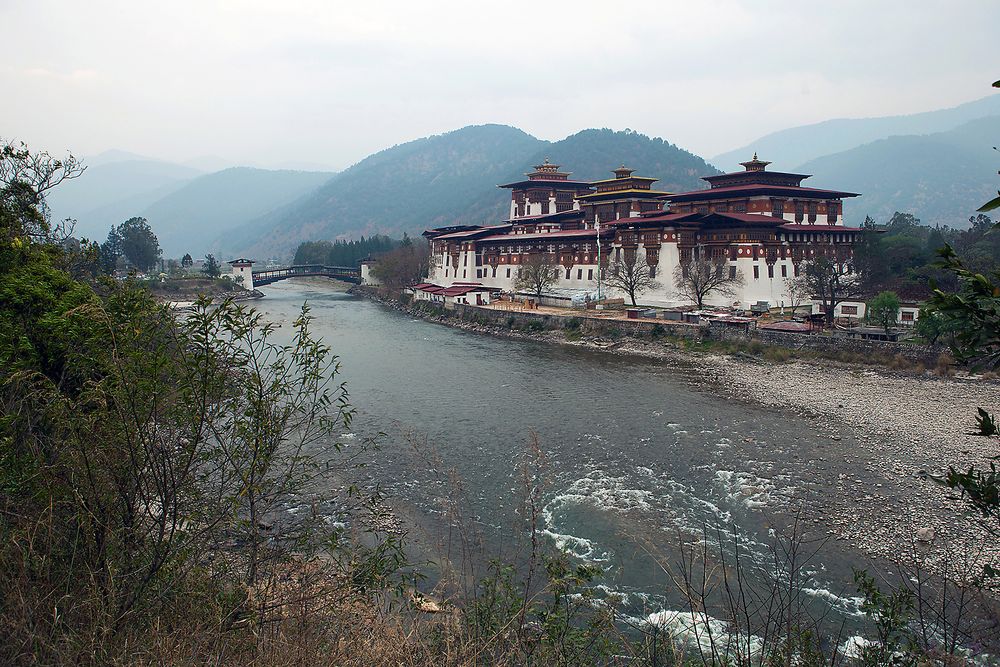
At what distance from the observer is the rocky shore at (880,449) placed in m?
11.5

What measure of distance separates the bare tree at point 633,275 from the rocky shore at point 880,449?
11.0 metres

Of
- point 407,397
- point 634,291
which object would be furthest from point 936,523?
point 634,291

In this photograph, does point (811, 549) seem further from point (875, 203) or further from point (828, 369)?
point (875, 203)

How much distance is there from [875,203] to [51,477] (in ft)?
693

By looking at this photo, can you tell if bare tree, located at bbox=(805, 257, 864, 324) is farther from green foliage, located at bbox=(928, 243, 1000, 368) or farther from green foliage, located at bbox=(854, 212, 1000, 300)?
green foliage, located at bbox=(928, 243, 1000, 368)

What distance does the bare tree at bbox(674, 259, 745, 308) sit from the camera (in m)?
36.6

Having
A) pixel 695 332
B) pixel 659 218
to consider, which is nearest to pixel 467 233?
pixel 659 218

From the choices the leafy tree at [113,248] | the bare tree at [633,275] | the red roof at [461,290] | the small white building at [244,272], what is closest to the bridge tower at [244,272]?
the small white building at [244,272]

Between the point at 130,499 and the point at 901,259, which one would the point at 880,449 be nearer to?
the point at 130,499

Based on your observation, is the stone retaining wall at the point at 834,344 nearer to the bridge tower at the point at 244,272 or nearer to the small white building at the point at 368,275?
the small white building at the point at 368,275

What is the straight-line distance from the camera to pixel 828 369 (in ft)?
83.1

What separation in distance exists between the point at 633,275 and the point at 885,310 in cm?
1590

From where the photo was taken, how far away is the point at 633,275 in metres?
40.5

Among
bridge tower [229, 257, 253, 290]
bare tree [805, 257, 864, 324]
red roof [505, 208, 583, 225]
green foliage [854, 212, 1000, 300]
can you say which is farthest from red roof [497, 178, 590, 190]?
bare tree [805, 257, 864, 324]
